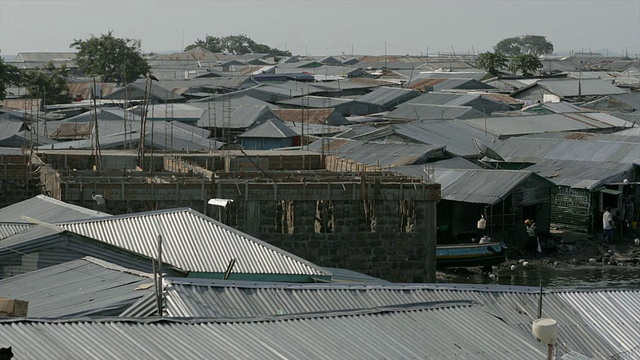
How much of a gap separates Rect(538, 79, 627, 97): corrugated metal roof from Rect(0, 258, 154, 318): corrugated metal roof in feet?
161

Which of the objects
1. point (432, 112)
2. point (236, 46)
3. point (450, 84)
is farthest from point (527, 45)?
point (432, 112)

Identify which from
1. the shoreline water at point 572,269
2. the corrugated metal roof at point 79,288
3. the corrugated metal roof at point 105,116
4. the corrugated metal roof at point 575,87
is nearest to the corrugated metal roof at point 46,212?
the corrugated metal roof at point 79,288

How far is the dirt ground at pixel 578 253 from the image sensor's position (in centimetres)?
2817

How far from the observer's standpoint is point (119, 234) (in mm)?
15812

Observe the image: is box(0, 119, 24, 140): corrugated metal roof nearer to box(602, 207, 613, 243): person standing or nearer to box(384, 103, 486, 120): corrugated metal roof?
box(384, 103, 486, 120): corrugated metal roof

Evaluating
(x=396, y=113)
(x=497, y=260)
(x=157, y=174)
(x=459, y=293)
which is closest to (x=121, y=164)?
(x=157, y=174)

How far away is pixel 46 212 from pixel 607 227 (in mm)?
15985

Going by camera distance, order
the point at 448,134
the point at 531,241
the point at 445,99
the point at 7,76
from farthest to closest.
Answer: the point at 445,99 < the point at 7,76 < the point at 448,134 < the point at 531,241

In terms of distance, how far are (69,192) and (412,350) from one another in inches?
488

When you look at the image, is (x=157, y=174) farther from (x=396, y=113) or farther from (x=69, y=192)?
(x=396, y=113)

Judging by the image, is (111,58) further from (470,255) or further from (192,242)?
(192,242)

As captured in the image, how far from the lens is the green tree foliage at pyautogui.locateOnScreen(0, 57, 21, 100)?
50469mm

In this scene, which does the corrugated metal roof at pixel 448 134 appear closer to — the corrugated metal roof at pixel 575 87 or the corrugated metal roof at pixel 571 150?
the corrugated metal roof at pixel 571 150

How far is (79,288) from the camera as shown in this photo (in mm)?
12945
